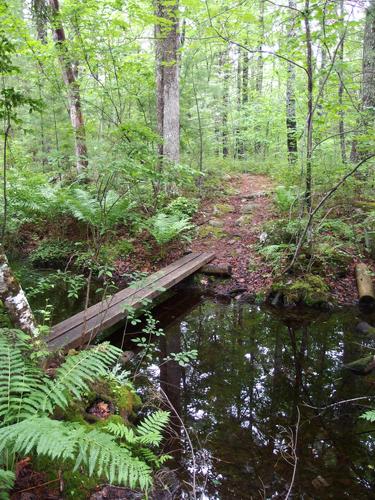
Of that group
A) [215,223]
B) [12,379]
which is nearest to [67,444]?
[12,379]

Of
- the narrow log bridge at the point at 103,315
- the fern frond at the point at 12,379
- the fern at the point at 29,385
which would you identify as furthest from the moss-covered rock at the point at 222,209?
the fern frond at the point at 12,379

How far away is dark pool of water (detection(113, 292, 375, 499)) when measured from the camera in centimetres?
300

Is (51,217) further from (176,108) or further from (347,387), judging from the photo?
(347,387)

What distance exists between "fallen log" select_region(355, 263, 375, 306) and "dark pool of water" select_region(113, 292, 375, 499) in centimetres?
36

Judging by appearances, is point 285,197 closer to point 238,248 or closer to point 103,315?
point 238,248

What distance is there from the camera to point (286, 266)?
695cm

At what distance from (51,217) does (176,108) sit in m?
4.37

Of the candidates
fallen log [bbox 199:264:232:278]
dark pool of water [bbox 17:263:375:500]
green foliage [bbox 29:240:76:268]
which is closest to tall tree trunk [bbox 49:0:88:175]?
green foliage [bbox 29:240:76:268]

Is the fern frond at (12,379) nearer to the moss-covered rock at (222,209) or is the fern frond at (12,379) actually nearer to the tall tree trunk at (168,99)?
the tall tree trunk at (168,99)

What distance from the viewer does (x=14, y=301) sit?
114 inches

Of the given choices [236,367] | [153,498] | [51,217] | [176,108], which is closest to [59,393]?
[153,498]

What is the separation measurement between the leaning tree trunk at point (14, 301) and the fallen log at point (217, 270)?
16.5ft

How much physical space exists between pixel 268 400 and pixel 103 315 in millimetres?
2260

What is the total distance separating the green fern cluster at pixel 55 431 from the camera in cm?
165
